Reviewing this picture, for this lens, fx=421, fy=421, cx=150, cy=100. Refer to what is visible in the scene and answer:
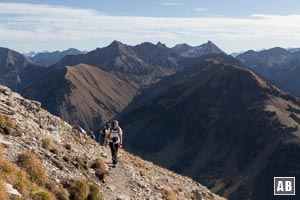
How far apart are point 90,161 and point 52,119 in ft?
30.7

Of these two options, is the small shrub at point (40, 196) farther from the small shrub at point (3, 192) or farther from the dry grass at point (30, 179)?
the small shrub at point (3, 192)

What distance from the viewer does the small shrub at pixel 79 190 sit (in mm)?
23672

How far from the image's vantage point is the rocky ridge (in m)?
25.4

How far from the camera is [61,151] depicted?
2916 cm

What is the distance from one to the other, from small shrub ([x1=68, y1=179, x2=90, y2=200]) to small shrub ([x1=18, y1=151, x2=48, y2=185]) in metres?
1.78

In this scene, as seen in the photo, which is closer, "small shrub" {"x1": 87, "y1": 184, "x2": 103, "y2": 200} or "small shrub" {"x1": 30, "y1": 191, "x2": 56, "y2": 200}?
"small shrub" {"x1": 30, "y1": 191, "x2": 56, "y2": 200}

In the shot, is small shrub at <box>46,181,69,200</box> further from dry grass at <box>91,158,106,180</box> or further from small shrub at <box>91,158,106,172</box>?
small shrub at <box>91,158,106,172</box>

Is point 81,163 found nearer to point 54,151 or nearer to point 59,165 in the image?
point 54,151

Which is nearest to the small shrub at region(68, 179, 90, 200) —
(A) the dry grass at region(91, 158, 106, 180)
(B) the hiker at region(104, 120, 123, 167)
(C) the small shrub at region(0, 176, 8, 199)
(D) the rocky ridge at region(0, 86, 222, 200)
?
(D) the rocky ridge at region(0, 86, 222, 200)

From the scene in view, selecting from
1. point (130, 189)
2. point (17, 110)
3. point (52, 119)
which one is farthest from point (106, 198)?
point (52, 119)

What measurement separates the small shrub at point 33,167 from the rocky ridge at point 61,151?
43 centimetres

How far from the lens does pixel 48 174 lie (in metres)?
23.9

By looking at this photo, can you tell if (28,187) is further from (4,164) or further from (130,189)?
(130,189)

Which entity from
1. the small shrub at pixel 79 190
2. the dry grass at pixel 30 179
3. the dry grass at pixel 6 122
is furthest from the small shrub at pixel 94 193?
the dry grass at pixel 6 122
